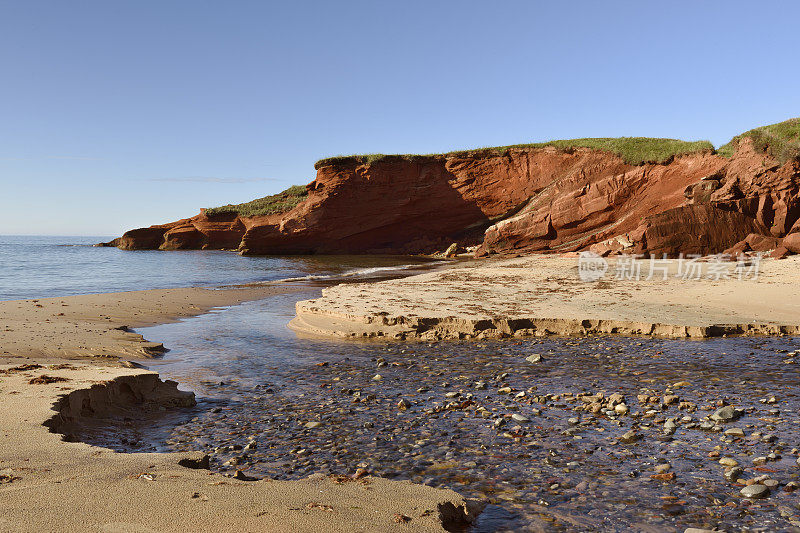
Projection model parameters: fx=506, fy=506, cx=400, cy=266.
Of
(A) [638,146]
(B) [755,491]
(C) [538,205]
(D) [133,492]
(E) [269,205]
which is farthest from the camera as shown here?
(E) [269,205]

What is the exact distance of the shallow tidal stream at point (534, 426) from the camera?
4.60 metres

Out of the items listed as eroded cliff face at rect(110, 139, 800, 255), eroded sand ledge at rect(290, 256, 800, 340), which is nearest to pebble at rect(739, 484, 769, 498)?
eroded sand ledge at rect(290, 256, 800, 340)

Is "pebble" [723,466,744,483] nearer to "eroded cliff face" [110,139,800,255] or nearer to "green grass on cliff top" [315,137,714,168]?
"eroded cliff face" [110,139,800,255]

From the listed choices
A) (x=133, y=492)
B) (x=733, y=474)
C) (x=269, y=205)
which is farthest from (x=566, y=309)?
(x=269, y=205)

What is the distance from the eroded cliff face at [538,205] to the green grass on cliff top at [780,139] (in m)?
0.45

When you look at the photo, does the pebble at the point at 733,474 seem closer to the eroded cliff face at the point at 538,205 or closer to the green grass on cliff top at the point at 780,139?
the eroded cliff face at the point at 538,205

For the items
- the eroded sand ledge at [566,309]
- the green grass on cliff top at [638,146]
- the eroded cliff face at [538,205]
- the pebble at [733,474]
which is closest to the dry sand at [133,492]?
the pebble at [733,474]

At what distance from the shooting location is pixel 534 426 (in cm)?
639

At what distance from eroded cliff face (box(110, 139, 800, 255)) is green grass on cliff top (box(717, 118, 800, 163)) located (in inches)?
17.5

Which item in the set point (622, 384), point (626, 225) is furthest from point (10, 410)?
point (626, 225)

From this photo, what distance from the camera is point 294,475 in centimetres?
521

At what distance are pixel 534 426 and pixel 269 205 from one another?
66380mm

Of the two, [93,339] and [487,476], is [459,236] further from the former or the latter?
[487,476]

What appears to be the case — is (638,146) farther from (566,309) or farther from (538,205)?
(566,309)
